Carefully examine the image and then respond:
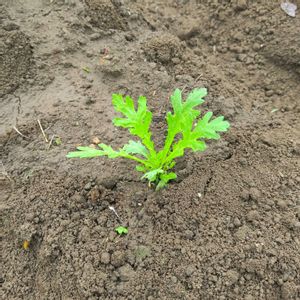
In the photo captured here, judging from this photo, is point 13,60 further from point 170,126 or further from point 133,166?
point 170,126

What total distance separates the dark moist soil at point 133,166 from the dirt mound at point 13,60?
0.01 meters

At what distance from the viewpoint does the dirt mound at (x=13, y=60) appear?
2754mm

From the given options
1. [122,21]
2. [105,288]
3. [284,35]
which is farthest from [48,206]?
[284,35]

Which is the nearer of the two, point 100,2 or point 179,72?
point 179,72

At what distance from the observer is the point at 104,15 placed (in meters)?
3.07

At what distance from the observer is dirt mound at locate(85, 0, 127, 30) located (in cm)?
305

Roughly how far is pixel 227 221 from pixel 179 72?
1305 millimetres

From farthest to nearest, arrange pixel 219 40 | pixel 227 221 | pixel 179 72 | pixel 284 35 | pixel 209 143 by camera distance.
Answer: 1. pixel 219 40
2. pixel 284 35
3. pixel 179 72
4. pixel 209 143
5. pixel 227 221

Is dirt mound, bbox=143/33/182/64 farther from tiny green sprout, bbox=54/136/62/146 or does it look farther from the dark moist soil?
tiny green sprout, bbox=54/136/62/146

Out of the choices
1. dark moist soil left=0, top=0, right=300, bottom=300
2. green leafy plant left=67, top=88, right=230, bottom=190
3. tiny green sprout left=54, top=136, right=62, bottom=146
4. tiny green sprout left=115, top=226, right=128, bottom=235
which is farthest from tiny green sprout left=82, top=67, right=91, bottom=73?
tiny green sprout left=115, top=226, right=128, bottom=235

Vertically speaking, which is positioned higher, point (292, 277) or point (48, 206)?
point (292, 277)

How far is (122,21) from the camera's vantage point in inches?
123

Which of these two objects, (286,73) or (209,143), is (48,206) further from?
(286,73)

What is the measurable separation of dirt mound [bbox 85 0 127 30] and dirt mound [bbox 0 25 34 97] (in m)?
0.62
